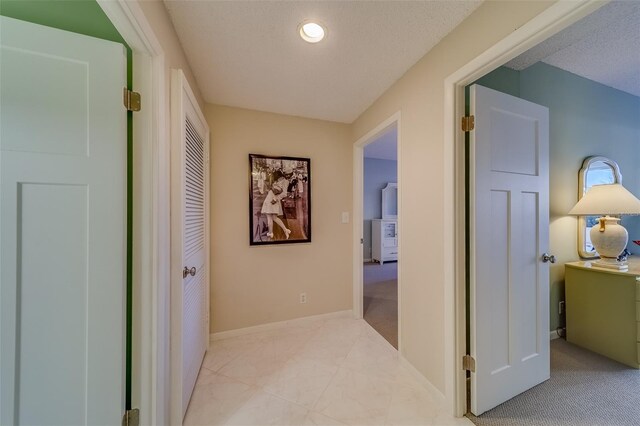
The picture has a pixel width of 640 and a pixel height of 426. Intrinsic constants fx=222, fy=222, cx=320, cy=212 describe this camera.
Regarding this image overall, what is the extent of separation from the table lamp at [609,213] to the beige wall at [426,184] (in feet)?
4.95

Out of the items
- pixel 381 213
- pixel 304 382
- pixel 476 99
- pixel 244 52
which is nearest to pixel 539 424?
pixel 304 382

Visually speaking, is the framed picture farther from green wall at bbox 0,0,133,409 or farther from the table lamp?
the table lamp

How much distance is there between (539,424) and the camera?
1227 millimetres

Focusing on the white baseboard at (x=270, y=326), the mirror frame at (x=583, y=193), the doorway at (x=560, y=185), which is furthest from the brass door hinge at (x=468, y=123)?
the white baseboard at (x=270, y=326)

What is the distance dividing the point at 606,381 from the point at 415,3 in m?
2.71

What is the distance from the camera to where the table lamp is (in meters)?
1.71

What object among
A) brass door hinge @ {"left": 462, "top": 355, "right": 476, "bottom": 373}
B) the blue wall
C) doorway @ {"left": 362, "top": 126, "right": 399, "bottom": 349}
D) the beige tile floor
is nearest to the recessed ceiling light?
brass door hinge @ {"left": 462, "top": 355, "right": 476, "bottom": 373}

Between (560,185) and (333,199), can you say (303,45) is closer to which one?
(333,199)

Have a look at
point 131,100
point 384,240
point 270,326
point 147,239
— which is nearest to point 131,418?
point 147,239

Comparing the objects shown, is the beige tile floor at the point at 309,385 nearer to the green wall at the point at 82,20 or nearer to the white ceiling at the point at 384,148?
the green wall at the point at 82,20

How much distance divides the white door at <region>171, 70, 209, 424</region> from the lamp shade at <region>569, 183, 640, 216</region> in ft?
9.93

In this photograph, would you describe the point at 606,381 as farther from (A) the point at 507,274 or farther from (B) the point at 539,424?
(A) the point at 507,274

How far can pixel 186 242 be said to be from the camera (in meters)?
1.36

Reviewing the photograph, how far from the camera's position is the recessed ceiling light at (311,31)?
1258 millimetres
